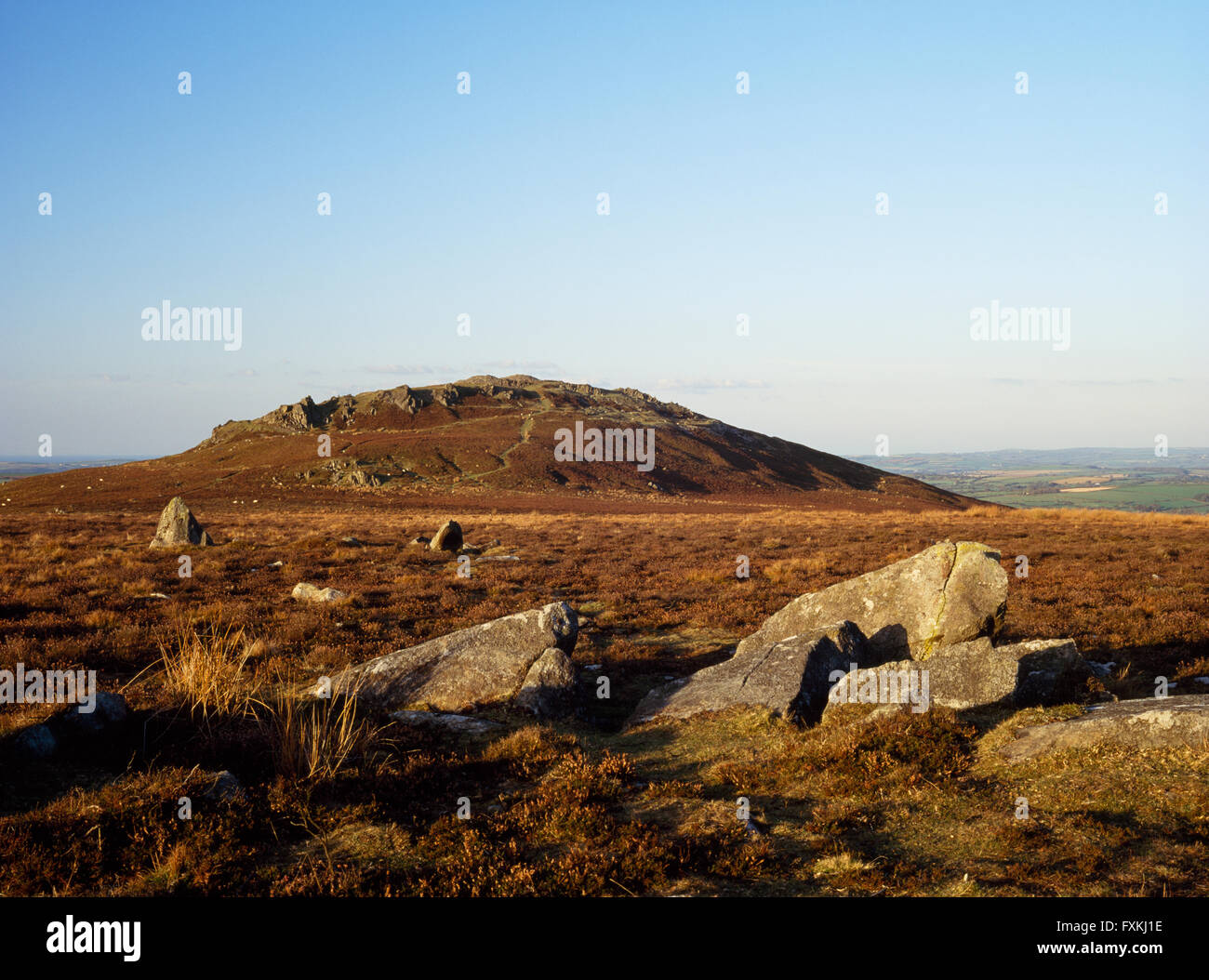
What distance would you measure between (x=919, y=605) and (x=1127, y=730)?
4587 mm

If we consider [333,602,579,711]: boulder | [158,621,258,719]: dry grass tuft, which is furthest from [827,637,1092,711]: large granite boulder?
[158,621,258,719]: dry grass tuft

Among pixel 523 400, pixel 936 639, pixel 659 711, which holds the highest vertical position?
pixel 523 400

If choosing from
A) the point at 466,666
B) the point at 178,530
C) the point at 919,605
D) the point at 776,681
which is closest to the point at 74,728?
the point at 466,666

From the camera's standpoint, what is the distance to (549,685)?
11.0m

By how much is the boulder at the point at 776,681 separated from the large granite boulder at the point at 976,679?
0.39m

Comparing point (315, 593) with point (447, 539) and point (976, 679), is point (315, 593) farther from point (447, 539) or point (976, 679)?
point (976, 679)

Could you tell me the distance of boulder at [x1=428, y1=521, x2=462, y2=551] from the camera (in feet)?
102

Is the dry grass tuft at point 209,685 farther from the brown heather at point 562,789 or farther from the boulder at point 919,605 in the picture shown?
the boulder at point 919,605

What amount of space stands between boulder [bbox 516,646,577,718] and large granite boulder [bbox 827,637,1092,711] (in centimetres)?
404

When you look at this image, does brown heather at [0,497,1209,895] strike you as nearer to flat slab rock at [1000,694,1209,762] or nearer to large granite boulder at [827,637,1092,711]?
flat slab rock at [1000,694,1209,762]
